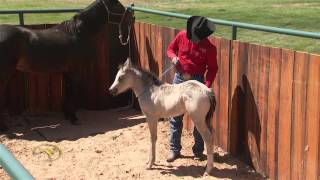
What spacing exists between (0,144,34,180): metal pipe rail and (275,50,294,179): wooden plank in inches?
148

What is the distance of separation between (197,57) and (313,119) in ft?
5.12

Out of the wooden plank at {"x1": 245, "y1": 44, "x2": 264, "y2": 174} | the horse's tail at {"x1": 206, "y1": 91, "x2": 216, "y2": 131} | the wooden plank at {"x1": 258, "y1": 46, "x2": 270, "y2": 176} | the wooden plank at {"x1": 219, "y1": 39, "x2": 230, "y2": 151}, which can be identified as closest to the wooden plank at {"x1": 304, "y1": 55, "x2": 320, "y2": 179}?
the wooden plank at {"x1": 258, "y1": 46, "x2": 270, "y2": 176}

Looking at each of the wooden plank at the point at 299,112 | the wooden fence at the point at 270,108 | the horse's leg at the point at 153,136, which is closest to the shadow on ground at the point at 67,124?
the horse's leg at the point at 153,136

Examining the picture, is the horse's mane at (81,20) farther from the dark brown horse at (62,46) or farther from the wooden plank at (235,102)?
the wooden plank at (235,102)

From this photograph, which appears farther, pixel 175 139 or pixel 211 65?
pixel 175 139

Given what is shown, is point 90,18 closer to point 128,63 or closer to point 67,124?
point 67,124

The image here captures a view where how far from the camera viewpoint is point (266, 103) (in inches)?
218

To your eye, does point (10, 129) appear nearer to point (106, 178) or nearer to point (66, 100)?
point (66, 100)

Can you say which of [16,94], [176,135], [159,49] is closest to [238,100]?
[176,135]

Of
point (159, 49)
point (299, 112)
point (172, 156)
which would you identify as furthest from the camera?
point (159, 49)

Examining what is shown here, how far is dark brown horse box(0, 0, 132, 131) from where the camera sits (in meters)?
7.50

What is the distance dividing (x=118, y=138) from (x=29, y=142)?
3.97ft

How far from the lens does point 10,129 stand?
7.91m

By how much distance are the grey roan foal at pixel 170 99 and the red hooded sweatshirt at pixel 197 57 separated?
9.7 inches
